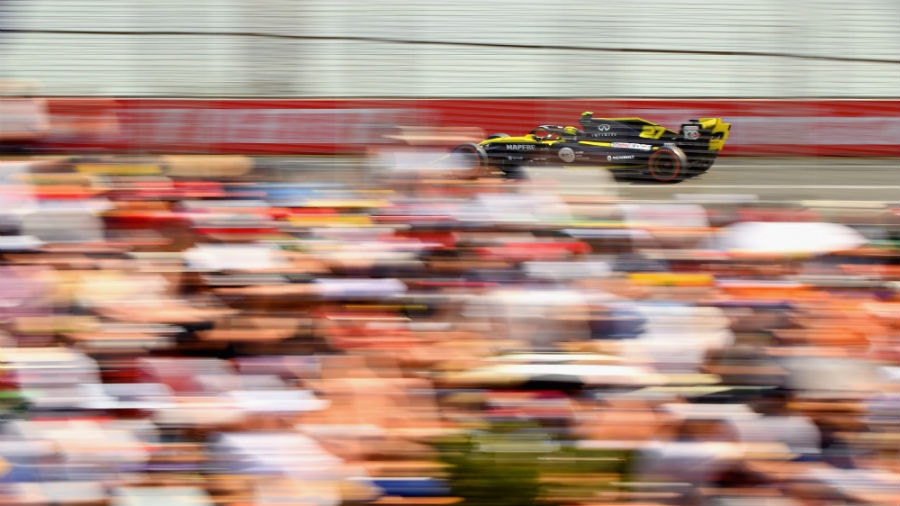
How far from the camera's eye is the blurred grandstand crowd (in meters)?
2.57

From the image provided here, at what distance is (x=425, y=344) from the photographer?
2.92m

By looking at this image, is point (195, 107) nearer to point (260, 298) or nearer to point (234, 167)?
point (234, 167)

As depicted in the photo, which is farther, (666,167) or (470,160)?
(666,167)

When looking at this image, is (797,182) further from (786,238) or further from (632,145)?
(632,145)

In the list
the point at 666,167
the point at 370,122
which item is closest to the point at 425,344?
the point at 370,122

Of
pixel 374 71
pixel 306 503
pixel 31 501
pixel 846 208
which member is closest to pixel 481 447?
pixel 306 503

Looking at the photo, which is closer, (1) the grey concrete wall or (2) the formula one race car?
(1) the grey concrete wall

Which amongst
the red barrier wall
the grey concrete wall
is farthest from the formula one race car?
the grey concrete wall

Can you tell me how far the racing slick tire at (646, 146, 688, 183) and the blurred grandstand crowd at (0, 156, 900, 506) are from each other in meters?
0.43

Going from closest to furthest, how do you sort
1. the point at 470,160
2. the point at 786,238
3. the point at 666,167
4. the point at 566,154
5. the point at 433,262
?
the point at 433,262
the point at 786,238
the point at 470,160
the point at 566,154
the point at 666,167

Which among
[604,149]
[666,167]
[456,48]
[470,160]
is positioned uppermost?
[604,149]

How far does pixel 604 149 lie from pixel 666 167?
0.42 metres

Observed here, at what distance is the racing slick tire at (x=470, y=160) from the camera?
3.47 metres

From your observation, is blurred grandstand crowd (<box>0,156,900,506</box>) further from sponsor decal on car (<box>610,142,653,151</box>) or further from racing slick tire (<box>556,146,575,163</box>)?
sponsor decal on car (<box>610,142,653,151</box>)
